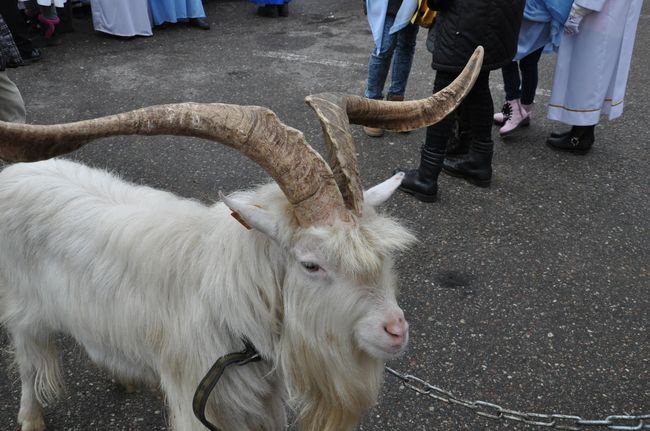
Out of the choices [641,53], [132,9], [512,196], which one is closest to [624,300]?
[512,196]

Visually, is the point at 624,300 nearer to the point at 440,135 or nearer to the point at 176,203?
the point at 440,135

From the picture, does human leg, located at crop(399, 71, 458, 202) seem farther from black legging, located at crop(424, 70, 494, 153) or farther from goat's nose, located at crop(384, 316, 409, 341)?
goat's nose, located at crop(384, 316, 409, 341)

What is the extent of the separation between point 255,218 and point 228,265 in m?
0.23

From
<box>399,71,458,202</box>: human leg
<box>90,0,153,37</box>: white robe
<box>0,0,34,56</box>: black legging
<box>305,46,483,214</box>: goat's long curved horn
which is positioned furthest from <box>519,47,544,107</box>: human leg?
<box>0,0,34,56</box>: black legging

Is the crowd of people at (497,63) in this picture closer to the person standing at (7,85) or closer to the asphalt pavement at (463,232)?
the person standing at (7,85)

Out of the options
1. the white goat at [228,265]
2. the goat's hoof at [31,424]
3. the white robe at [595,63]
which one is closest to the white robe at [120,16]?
the white robe at [595,63]

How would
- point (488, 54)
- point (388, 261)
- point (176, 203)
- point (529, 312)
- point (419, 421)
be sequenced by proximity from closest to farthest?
1. point (388, 261)
2. point (176, 203)
3. point (419, 421)
4. point (529, 312)
5. point (488, 54)

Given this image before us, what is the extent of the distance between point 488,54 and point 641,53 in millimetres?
5229

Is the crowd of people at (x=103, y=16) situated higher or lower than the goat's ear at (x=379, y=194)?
lower

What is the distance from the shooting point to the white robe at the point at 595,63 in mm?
4543

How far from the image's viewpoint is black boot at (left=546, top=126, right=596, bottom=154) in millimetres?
5156

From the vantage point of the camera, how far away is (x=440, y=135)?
13.8ft

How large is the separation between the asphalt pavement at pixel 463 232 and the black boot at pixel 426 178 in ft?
0.31

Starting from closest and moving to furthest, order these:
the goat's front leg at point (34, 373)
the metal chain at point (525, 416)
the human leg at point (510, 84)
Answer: the metal chain at point (525, 416), the goat's front leg at point (34, 373), the human leg at point (510, 84)
